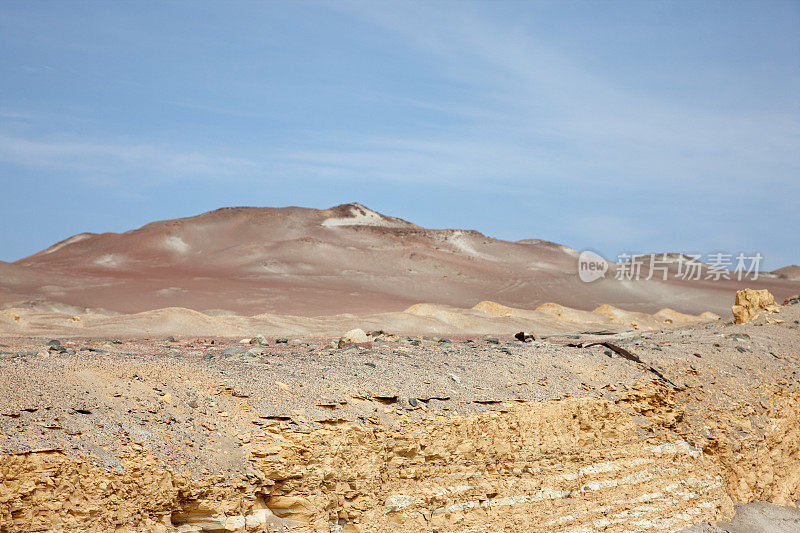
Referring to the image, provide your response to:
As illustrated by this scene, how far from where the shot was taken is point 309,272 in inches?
1790

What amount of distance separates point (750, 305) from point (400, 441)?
9843mm

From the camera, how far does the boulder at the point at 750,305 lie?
12180mm

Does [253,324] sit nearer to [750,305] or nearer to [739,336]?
[750,305]

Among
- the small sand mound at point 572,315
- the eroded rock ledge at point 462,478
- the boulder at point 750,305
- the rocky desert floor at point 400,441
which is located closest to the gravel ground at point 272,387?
the rocky desert floor at point 400,441

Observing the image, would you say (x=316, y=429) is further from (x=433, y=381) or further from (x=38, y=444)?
(x=38, y=444)

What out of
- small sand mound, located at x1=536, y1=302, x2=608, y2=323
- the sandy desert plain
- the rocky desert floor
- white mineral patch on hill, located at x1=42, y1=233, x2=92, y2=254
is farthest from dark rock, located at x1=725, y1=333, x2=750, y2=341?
white mineral patch on hill, located at x1=42, y1=233, x2=92, y2=254

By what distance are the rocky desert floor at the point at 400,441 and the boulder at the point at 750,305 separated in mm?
4343

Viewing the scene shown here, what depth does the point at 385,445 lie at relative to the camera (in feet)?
16.5

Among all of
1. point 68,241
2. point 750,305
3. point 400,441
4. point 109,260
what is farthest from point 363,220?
point 400,441

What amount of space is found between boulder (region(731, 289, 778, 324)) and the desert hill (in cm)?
2056

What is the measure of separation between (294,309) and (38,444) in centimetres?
2799

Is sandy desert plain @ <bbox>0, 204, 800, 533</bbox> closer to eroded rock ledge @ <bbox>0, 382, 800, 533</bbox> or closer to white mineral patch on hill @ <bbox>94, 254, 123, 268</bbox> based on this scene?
eroded rock ledge @ <bbox>0, 382, 800, 533</bbox>

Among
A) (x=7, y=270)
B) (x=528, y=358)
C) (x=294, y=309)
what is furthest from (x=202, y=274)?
(x=528, y=358)

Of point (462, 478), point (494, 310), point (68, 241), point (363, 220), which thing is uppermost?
point (363, 220)
